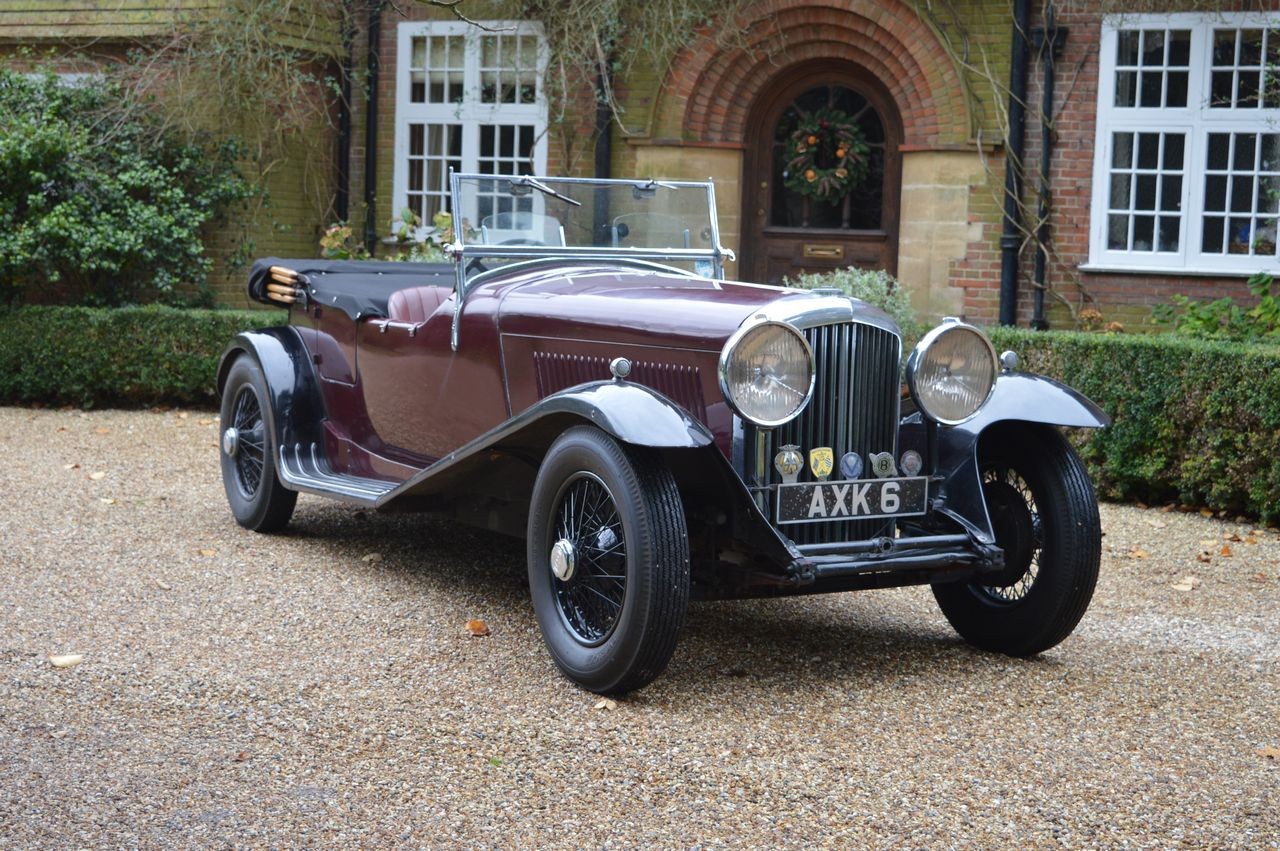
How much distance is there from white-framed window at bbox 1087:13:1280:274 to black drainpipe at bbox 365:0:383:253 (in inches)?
263

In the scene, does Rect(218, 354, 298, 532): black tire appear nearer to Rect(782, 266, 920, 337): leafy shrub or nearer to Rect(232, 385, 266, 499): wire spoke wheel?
Rect(232, 385, 266, 499): wire spoke wheel

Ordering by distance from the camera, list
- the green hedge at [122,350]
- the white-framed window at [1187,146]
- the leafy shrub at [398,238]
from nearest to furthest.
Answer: the green hedge at [122,350], the white-framed window at [1187,146], the leafy shrub at [398,238]

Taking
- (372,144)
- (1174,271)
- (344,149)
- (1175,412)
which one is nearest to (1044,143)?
(1174,271)

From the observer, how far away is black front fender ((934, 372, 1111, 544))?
440cm

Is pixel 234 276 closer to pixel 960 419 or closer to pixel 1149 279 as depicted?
pixel 1149 279

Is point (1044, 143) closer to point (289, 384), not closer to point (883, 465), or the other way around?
point (289, 384)

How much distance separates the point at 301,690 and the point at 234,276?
9.87m

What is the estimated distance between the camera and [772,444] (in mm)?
4191

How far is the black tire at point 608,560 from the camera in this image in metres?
3.85

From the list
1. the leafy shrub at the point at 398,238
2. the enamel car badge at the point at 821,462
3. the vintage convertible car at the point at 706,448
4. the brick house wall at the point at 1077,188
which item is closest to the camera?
the vintage convertible car at the point at 706,448

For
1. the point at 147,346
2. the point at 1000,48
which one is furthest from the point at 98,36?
the point at 1000,48

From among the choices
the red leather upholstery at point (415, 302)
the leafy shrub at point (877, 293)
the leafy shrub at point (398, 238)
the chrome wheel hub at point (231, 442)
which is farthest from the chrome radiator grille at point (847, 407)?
the leafy shrub at point (398, 238)

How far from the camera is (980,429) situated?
175 inches

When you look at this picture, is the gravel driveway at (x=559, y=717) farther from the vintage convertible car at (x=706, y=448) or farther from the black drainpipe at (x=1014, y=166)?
the black drainpipe at (x=1014, y=166)
